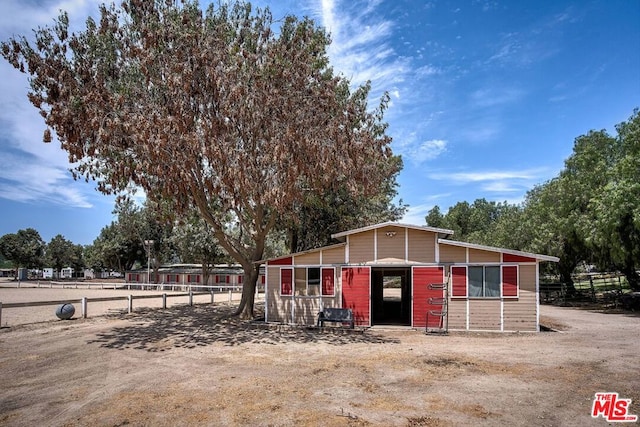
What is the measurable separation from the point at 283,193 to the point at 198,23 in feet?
23.3

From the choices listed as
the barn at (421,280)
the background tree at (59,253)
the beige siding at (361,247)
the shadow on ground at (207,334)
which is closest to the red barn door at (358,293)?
the barn at (421,280)

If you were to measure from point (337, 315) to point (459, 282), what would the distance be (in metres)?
5.07

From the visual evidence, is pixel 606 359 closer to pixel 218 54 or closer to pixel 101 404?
pixel 101 404

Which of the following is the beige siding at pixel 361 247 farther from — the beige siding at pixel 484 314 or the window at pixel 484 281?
the beige siding at pixel 484 314

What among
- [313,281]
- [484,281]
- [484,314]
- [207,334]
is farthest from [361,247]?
[207,334]

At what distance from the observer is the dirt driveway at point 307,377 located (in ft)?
21.8

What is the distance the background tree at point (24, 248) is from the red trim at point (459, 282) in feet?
275

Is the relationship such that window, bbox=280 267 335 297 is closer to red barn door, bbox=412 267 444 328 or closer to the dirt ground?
the dirt ground

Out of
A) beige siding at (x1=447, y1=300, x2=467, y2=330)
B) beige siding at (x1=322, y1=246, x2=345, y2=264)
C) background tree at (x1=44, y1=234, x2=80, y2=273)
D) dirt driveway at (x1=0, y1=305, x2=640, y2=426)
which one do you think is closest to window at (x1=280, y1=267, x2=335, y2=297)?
beige siding at (x1=322, y1=246, x2=345, y2=264)

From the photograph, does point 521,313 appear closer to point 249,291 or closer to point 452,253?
point 452,253

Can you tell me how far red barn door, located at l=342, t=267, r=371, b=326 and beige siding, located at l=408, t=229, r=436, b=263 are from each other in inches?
78.4

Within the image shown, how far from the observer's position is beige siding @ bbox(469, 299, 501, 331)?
52.3ft

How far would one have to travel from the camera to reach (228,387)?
8.24 m

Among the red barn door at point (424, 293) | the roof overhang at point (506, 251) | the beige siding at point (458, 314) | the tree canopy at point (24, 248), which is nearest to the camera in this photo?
the roof overhang at point (506, 251)
